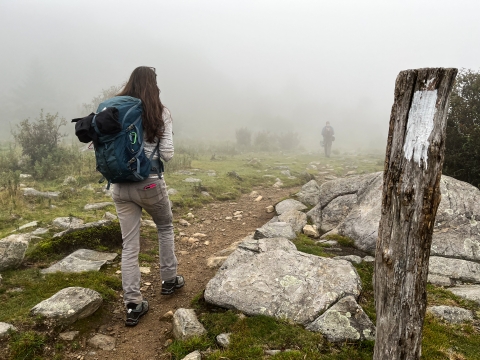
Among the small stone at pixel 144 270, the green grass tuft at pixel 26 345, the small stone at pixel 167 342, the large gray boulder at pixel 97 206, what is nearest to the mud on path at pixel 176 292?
the small stone at pixel 167 342

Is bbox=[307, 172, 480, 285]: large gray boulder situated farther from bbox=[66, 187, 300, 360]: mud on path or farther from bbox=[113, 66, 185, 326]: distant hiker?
bbox=[113, 66, 185, 326]: distant hiker

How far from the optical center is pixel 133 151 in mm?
4453

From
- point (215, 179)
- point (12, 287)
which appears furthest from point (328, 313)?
point (215, 179)

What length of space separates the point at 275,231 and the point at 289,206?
3162mm

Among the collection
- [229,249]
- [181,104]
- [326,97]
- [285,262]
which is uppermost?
[326,97]

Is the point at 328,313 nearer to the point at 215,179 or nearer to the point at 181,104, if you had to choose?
the point at 215,179

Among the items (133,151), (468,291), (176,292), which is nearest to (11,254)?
(176,292)

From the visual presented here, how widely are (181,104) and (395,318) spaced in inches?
3492

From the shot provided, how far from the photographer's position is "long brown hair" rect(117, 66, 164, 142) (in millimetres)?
4648

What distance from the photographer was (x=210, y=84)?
358 feet

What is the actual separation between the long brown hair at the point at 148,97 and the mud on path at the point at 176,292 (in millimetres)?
2855

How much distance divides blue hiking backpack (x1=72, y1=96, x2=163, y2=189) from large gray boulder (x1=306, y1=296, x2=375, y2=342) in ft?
10.6

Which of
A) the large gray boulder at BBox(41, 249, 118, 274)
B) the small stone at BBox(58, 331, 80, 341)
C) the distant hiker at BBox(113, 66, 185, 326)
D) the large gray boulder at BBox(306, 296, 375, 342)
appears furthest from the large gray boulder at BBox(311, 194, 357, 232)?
the small stone at BBox(58, 331, 80, 341)

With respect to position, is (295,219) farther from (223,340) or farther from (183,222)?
(223,340)
